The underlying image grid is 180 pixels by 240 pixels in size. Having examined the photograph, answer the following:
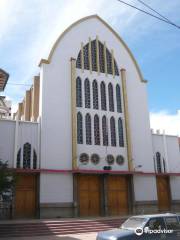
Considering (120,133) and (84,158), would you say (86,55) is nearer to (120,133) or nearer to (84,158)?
(120,133)

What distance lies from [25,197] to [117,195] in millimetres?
7276

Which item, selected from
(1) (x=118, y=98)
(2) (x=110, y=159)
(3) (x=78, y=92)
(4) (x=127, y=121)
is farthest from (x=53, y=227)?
(1) (x=118, y=98)

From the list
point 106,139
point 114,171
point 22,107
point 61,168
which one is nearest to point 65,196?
point 61,168

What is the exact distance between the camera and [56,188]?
71.9 feet

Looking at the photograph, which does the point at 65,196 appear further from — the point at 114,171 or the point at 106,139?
the point at 106,139

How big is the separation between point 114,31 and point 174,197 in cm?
1621

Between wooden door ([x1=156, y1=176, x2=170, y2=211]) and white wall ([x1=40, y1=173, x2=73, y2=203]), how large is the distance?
8.39 metres

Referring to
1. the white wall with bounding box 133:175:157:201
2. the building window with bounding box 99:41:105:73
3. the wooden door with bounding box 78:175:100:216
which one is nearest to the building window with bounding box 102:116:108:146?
the wooden door with bounding box 78:175:100:216

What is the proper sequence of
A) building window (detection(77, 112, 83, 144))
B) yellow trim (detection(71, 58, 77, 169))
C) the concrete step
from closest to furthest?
1. the concrete step
2. yellow trim (detection(71, 58, 77, 169))
3. building window (detection(77, 112, 83, 144))

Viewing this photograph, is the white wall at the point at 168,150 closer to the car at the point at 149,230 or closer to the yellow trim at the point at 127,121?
the yellow trim at the point at 127,121

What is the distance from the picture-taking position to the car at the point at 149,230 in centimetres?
891

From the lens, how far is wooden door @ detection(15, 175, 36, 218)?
2103cm

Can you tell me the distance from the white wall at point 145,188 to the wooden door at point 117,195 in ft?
2.93

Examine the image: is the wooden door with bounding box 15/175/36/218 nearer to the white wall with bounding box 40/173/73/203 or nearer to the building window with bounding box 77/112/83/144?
the white wall with bounding box 40/173/73/203
